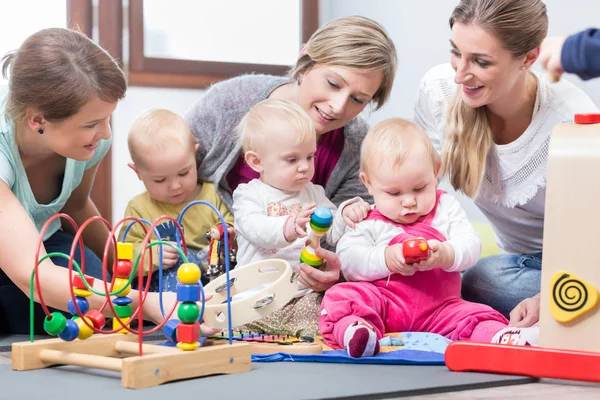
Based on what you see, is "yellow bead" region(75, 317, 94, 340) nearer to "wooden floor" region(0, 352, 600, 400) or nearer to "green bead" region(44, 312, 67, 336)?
"green bead" region(44, 312, 67, 336)

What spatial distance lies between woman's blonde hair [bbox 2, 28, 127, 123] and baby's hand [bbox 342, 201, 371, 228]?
1.87 ft

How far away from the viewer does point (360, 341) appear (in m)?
1.58

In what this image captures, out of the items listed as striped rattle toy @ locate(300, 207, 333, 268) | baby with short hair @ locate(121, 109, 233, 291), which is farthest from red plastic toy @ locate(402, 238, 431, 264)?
baby with short hair @ locate(121, 109, 233, 291)

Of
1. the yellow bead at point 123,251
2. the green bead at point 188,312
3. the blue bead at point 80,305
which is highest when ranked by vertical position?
the yellow bead at point 123,251

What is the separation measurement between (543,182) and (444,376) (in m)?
0.69

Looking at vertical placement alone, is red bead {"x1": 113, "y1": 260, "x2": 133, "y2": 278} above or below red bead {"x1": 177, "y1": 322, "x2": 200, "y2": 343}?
above

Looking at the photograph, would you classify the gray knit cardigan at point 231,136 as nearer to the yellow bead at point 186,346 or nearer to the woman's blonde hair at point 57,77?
the woman's blonde hair at point 57,77

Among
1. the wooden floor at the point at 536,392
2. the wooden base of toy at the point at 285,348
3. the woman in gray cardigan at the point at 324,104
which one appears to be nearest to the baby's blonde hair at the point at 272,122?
the woman in gray cardigan at the point at 324,104

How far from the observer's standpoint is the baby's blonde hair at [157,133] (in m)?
2.09

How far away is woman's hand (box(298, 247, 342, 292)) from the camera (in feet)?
6.02

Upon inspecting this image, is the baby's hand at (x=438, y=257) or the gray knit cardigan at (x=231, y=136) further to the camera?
the gray knit cardigan at (x=231, y=136)

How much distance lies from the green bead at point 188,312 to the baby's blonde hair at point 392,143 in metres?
0.63

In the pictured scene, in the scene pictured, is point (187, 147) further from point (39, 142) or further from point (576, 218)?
point (576, 218)

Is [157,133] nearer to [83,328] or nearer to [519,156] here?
[83,328]
